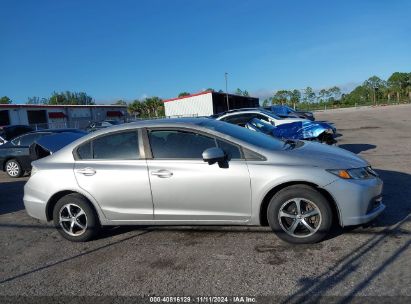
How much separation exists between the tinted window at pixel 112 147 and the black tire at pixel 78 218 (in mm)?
581

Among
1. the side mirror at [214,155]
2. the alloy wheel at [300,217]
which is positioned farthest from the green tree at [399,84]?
the side mirror at [214,155]

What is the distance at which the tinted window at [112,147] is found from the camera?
504 centimetres

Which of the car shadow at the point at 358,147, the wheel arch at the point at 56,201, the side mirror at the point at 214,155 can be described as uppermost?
the side mirror at the point at 214,155

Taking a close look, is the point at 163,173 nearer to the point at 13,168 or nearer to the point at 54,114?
the point at 13,168

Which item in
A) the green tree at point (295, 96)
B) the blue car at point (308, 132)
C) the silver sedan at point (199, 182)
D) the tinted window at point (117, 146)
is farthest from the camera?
the green tree at point (295, 96)

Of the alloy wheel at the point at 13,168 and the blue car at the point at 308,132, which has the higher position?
the blue car at the point at 308,132

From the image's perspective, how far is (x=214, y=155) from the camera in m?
4.50

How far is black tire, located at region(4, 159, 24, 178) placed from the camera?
11812mm

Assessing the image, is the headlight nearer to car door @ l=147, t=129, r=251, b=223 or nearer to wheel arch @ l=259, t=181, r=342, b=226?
wheel arch @ l=259, t=181, r=342, b=226

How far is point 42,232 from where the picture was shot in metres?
5.88

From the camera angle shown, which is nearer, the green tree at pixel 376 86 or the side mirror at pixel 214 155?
the side mirror at pixel 214 155

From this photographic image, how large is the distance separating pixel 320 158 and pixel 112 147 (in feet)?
8.51

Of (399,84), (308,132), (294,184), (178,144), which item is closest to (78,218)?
(178,144)

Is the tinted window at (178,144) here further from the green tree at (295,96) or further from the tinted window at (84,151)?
the green tree at (295,96)
